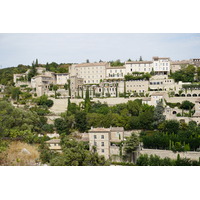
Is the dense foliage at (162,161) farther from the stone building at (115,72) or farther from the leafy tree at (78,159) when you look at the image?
the stone building at (115,72)

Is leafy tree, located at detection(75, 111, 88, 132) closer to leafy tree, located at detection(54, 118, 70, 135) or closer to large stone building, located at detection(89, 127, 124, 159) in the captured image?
leafy tree, located at detection(54, 118, 70, 135)

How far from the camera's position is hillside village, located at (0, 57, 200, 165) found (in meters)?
12.8

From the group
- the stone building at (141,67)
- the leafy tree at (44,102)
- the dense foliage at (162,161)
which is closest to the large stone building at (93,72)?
the stone building at (141,67)

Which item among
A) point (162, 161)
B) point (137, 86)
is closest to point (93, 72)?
point (137, 86)

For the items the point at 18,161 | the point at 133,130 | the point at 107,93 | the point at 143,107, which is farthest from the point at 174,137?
the point at 107,93

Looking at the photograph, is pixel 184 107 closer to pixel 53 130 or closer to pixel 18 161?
pixel 53 130

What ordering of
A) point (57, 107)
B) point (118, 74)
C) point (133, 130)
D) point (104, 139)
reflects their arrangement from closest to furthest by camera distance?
point (104, 139)
point (133, 130)
point (57, 107)
point (118, 74)

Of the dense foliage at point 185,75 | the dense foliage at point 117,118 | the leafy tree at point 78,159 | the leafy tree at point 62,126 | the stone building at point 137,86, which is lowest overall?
the leafy tree at point 78,159

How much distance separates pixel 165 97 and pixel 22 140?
35.9 feet

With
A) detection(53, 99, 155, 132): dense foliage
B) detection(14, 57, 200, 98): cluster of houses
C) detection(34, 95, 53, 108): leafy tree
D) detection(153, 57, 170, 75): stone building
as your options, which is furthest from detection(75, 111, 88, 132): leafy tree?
detection(153, 57, 170, 75): stone building

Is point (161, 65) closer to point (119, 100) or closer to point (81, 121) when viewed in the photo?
point (119, 100)

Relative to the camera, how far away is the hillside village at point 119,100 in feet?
41.9

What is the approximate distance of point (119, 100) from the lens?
2011 cm

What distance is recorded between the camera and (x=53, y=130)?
16.0 meters
